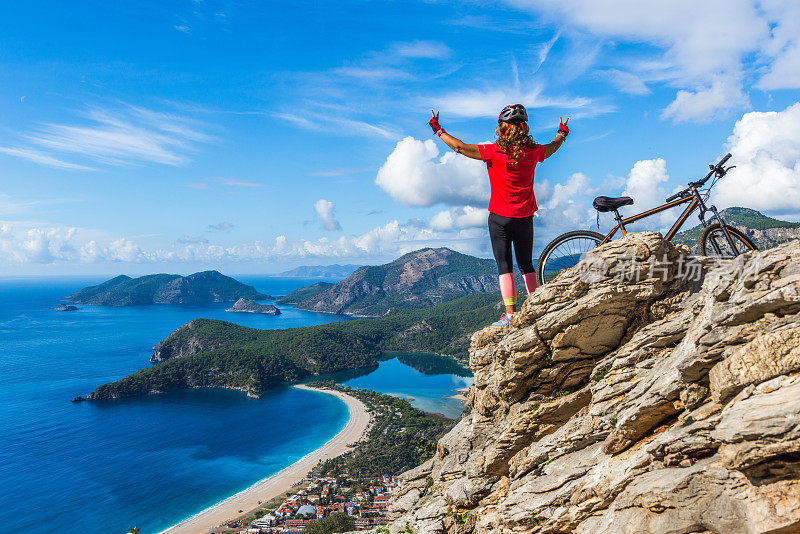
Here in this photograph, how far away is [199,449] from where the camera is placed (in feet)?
317

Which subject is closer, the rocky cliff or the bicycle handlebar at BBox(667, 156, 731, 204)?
the rocky cliff

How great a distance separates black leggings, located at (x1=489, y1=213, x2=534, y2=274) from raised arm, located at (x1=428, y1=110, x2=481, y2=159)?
1.62m

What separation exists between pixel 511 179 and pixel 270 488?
85086mm

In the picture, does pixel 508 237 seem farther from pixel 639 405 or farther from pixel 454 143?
pixel 639 405

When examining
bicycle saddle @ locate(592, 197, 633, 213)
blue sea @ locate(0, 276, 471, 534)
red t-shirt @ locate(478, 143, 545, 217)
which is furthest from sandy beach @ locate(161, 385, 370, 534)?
bicycle saddle @ locate(592, 197, 633, 213)

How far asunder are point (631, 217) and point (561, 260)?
2090mm

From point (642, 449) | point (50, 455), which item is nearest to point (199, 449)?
point (50, 455)

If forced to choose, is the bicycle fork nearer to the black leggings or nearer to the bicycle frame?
the bicycle frame

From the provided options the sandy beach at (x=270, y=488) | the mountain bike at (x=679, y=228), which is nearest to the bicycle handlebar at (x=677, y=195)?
the mountain bike at (x=679, y=228)

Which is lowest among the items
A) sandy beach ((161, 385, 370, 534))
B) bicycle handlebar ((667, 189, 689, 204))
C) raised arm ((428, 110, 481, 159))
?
sandy beach ((161, 385, 370, 534))

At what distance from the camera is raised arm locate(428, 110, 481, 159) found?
29.4 ft

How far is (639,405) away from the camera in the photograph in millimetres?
7098

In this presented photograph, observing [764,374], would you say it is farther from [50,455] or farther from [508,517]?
[50,455]

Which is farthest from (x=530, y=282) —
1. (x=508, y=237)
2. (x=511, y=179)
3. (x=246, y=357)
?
(x=246, y=357)
